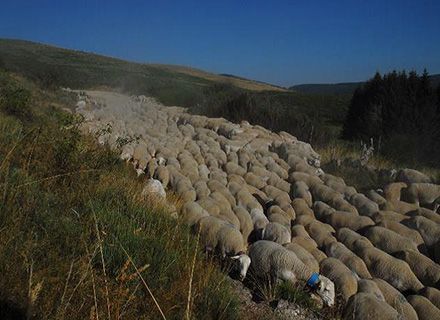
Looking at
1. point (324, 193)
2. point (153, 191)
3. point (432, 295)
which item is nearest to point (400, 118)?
point (324, 193)

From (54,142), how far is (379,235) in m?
4.29

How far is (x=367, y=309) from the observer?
464 centimetres

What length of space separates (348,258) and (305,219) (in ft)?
3.92

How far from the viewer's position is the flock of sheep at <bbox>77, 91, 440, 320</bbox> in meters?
5.22

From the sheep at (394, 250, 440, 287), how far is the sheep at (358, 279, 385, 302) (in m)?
0.84

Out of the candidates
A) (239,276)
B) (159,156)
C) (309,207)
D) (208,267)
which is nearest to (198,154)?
(159,156)

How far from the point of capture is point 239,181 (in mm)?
8672

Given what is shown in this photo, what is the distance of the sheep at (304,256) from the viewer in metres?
5.54

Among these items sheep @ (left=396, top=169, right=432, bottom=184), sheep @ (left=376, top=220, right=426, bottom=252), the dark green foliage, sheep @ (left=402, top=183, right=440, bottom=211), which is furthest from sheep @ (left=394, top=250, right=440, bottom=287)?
the dark green foliage

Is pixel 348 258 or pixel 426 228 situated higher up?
pixel 426 228

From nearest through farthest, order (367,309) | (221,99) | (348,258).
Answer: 1. (367,309)
2. (348,258)
3. (221,99)

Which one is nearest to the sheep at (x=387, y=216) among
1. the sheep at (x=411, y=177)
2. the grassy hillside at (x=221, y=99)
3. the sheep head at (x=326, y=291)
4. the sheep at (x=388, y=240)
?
the sheep at (x=388, y=240)

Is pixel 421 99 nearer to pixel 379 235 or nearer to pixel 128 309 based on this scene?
pixel 379 235

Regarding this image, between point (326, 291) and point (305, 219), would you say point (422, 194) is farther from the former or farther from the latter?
point (326, 291)
